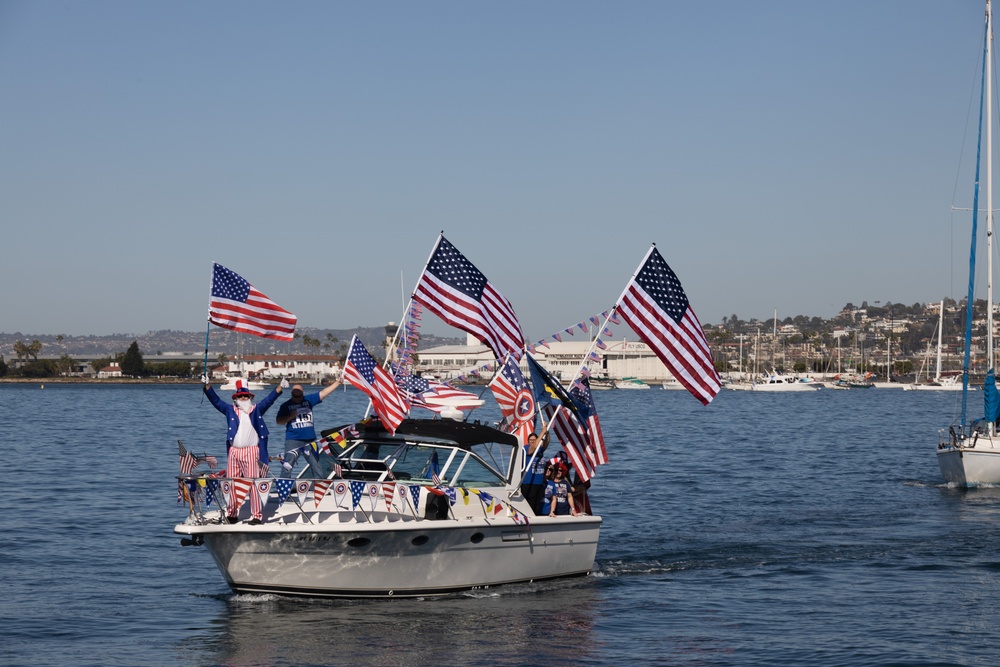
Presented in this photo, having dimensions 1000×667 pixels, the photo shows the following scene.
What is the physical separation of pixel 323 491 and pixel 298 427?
162 cm

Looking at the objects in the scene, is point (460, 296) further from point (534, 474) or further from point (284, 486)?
point (284, 486)

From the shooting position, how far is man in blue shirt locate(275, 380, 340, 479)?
18938 mm

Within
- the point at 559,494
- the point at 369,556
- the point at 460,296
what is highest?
the point at 460,296

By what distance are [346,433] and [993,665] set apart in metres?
10.6

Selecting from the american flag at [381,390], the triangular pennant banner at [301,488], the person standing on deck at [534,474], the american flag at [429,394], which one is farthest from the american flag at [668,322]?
the triangular pennant banner at [301,488]

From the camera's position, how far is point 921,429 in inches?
3039

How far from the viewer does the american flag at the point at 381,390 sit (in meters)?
19.9

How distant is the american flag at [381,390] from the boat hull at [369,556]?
2095mm

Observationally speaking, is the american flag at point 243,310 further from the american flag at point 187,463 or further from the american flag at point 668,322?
the american flag at point 668,322

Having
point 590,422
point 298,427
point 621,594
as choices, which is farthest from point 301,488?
point 621,594

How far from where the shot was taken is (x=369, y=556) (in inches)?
723

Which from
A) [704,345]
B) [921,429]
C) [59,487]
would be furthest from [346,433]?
[921,429]

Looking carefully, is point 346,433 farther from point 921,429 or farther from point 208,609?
point 921,429

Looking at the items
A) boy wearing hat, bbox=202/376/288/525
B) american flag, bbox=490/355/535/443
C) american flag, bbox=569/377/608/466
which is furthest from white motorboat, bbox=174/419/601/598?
american flag, bbox=569/377/608/466
